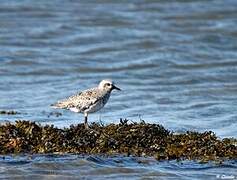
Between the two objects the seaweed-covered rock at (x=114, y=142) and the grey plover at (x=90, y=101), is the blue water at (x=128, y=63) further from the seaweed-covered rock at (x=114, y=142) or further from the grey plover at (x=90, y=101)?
the grey plover at (x=90, y=101)

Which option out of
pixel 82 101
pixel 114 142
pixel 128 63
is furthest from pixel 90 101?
pixel 128 63

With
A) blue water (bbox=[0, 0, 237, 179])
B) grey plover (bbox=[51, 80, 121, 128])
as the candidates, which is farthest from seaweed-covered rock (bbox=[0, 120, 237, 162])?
grey plover (bbox=[51, 80, 121, 128])

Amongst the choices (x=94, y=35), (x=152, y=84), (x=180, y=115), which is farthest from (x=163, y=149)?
(x=94, y=35)

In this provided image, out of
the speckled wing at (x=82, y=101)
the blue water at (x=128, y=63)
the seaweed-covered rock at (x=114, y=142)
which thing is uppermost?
the blue water at (x=128, y=63)

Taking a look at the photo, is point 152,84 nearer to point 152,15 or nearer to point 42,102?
point 42,102

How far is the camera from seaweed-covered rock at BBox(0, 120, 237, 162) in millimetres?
8703

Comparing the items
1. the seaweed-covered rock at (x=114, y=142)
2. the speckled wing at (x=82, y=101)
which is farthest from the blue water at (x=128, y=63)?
the speckled wing at (x=82, y=101)

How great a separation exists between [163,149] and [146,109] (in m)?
2.87

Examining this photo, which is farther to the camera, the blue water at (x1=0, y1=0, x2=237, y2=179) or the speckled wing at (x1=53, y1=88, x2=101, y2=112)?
the blue water at (x1=0, y1=0, x2=237, y2=179)

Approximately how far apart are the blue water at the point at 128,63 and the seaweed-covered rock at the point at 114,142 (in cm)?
26

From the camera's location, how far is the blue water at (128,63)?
34.9 feet

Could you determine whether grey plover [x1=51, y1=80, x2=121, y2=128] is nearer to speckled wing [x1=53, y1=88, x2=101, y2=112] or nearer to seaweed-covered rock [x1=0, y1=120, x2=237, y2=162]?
speckled wing [x1=53, y1=88, x2=101, y2=112]

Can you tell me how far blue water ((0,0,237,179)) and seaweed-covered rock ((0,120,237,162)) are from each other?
10.0 inches

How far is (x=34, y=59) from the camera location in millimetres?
16094
